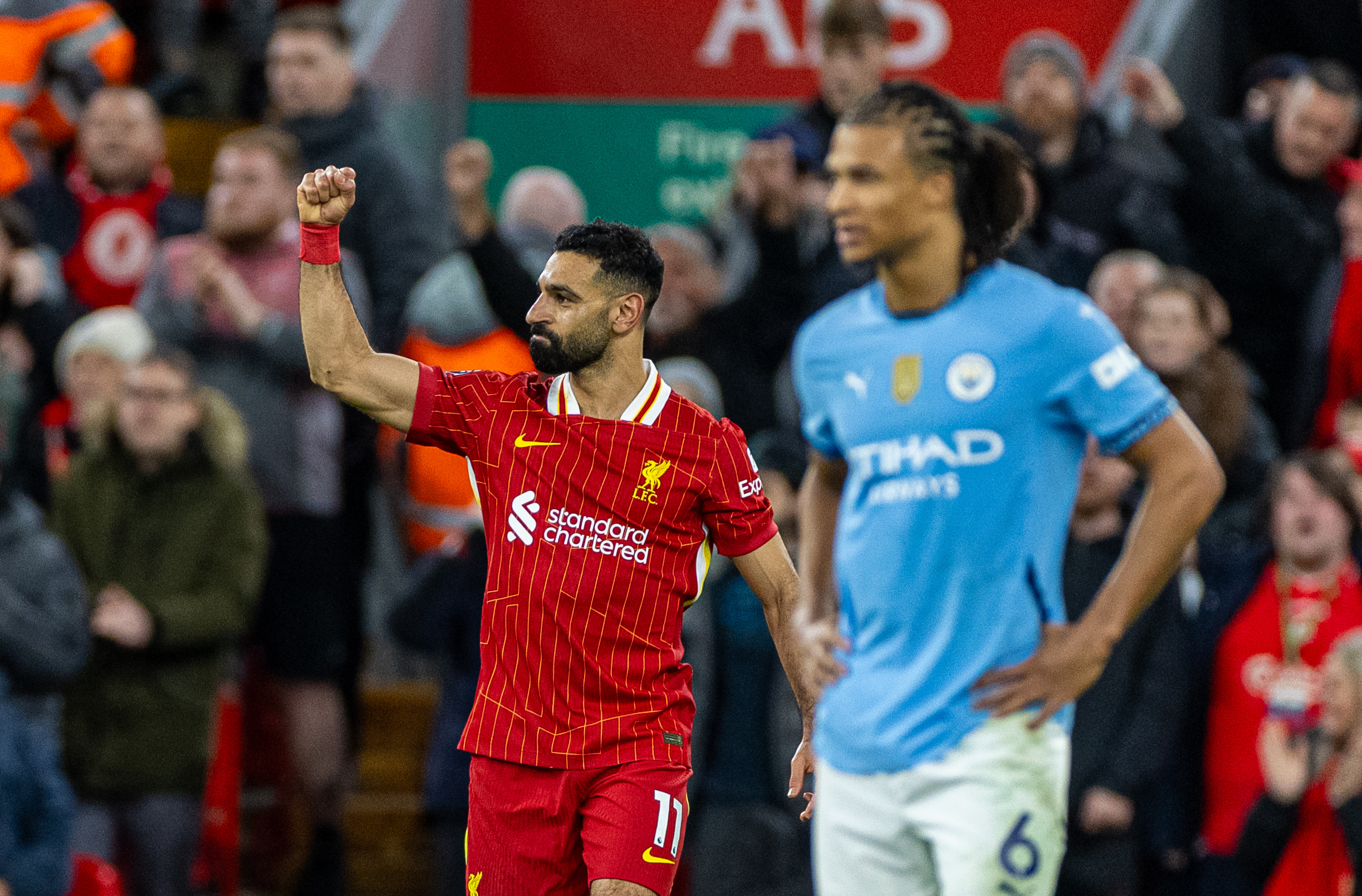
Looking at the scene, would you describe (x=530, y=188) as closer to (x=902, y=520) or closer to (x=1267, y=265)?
(x=1267, y=265)

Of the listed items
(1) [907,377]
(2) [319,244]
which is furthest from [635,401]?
(1) [907,377]

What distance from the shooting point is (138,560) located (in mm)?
7043

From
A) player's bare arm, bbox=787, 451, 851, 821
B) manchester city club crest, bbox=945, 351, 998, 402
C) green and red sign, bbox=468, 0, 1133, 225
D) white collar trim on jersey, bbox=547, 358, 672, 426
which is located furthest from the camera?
green and red sign, bbox=468, 0, 1133, 225

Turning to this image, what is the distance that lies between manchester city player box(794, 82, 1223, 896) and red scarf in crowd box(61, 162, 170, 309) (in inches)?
184

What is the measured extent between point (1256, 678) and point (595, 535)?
151 inches

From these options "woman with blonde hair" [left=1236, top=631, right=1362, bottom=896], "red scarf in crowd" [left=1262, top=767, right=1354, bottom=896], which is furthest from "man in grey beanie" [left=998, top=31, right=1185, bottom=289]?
"red scarf in crowd" [left=1262, top=767, right=1354, bottom=896]

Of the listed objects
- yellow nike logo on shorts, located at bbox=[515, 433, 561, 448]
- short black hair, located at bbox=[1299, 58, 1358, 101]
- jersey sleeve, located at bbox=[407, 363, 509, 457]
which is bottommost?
yellow nike logo on shorts, located at bbox=[515, 433, 561, 448]

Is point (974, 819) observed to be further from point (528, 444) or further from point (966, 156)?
point (966, 156)

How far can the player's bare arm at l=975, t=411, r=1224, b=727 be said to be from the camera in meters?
4.11

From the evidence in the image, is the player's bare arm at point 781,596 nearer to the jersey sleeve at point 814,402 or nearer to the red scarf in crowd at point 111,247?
the jersey sleeve at point 814,402

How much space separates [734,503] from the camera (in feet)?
12.4

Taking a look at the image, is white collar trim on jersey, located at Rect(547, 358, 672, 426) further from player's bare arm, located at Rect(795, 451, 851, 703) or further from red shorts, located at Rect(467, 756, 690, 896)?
player's bare arm, located at Rect(795, 451, 851, 703)

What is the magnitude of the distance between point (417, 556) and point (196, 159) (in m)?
2.91

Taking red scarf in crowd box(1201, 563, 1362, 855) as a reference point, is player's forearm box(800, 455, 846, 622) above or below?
above
